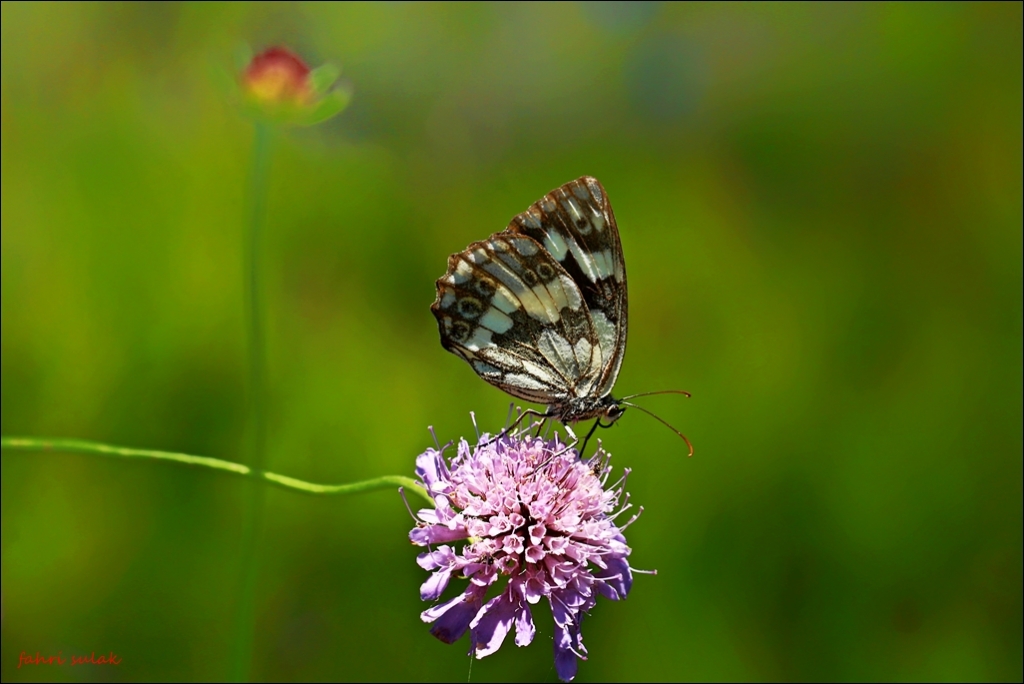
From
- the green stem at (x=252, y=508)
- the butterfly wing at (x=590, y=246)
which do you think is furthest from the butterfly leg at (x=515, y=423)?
the green stem at (x=252, y=508)

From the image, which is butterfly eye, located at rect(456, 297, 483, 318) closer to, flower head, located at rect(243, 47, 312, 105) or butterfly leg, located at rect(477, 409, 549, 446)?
butterfly leg, located at rect(477, 409, 549, 446)

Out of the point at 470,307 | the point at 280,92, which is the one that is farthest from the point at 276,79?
the point at 470,307

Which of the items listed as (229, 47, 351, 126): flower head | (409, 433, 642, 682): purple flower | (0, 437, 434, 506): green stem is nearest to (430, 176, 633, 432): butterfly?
(409, 433, 642, 682): purple flower

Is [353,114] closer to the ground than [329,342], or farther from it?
farther from it

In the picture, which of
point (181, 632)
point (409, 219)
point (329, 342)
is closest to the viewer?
point (181, 632)

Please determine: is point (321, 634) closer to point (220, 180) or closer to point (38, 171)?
point (220, 180)

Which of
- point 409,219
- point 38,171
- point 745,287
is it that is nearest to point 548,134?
point 409,219
